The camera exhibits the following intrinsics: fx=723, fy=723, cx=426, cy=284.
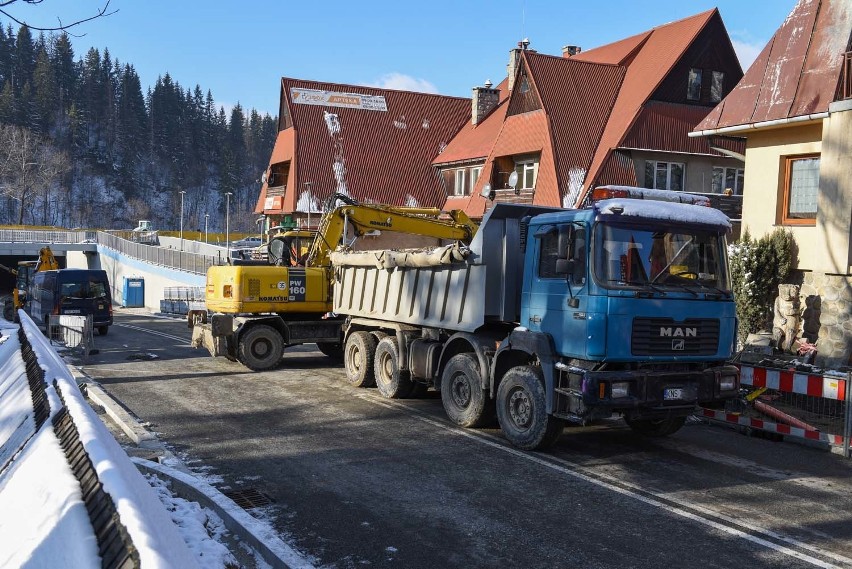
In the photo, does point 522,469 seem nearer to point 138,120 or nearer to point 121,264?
point 121,264

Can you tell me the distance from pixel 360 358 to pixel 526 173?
18.0 metres

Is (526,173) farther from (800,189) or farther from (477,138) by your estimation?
(800,189)

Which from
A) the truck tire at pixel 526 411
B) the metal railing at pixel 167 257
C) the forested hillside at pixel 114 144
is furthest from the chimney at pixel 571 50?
the forested hillside at pixel 114 144

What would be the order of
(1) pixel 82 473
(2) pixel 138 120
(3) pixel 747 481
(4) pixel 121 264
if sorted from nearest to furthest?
(1) pixel 82 473 < (3) pixel 747 481 < (4) pixel 121 264 < (2) pixel 138 120

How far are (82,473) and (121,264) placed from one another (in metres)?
54.3

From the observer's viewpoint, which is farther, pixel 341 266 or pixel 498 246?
pixel 341 266

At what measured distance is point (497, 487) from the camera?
7.55 meters

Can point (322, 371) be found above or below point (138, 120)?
below

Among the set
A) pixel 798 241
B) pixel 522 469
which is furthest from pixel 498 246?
pixel 798 241

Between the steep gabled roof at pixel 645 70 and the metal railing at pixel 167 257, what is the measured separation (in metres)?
19.9

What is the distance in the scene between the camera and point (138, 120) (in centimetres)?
14225

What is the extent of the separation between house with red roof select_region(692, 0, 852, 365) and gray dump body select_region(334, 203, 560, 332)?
6.35m

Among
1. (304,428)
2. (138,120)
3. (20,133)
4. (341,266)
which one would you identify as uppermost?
(138,120)

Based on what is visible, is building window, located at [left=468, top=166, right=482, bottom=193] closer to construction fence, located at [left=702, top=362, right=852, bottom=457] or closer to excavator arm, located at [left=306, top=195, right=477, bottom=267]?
excavator arm, located at [left=306, top=195, right=477, bottom=267]
